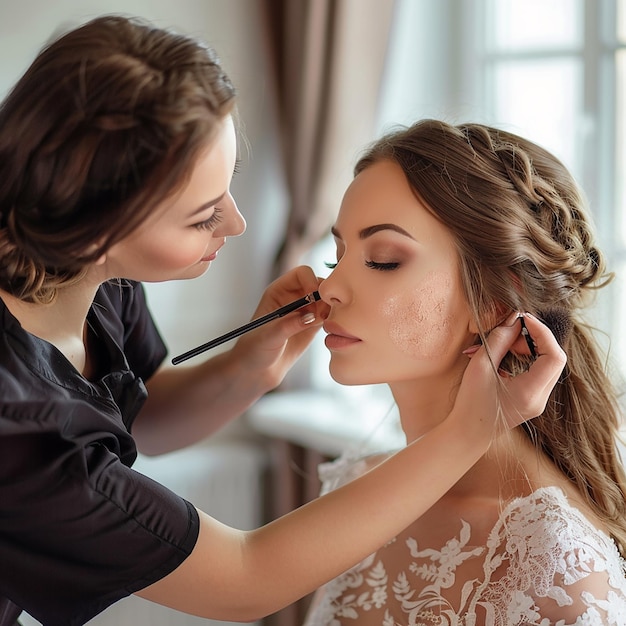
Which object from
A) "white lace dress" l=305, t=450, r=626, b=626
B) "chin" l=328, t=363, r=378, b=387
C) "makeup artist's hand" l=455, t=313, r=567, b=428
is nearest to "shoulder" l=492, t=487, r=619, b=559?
"white lace dress" l=305, t=450, r=626, b=626

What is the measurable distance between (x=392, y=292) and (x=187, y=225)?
1.13 feet

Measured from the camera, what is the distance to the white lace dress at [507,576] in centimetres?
114

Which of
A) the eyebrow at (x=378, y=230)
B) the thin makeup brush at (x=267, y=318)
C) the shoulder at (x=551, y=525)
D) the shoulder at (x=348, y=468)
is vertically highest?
the eyebrow at (x=378, y=230)

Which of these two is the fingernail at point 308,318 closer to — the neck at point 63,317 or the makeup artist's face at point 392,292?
the makeup artist's face at point 392,292

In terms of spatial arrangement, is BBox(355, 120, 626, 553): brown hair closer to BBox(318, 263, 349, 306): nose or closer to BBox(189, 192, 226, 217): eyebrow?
BBox(318, 263, 349, 306): nose

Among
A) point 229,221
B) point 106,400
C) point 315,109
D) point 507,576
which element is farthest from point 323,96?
point 507,576

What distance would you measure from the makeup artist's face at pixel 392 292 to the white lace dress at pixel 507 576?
0.84 feet

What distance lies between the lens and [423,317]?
1.31 meters

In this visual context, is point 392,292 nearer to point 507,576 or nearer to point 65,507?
point 507,576

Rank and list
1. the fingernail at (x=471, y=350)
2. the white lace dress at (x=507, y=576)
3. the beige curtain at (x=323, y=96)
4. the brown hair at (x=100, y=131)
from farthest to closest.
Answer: the beige curtain at (x=323, y=96) < the fingernail at (x=471, y=350) < the white lace dress at (x=507, y=576) < the brown hair at (x=100, y=131)

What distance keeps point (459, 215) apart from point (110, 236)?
511 mm

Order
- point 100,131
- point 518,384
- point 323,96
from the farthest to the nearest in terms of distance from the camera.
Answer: point 323,96 → point 518,384 → point 100,131

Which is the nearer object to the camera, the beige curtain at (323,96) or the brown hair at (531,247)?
the brown hair at (531,247)

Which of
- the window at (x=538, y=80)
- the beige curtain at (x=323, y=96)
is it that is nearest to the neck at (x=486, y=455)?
the window at (x=538, y=80)
